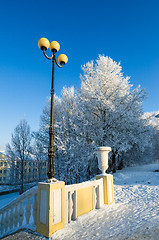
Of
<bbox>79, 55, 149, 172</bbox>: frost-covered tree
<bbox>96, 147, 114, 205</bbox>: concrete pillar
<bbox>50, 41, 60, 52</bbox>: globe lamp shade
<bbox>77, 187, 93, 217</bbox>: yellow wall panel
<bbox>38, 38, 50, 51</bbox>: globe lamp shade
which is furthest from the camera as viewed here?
<bbox>79, 55, 149, 172</bbox>: frost-covered tree

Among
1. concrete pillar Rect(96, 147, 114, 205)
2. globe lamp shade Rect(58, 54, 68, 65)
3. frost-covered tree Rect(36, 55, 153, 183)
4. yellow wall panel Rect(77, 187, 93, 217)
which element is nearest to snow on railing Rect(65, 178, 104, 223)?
yellow wall panel Rect(77, 187, 93, 217)

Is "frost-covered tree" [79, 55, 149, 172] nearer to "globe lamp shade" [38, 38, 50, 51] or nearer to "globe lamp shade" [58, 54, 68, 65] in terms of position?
"globe lamp shade" [58, 54, 68, 65]

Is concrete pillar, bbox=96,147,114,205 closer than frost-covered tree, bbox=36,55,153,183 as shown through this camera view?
Yes

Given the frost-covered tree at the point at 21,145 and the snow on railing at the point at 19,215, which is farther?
the frost-covered tree at the point at 21,145

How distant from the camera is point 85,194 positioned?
14.6 feet

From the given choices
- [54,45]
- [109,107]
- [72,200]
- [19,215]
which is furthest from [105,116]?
[19,215]

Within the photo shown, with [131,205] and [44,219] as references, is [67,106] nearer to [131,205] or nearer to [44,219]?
[131,205]

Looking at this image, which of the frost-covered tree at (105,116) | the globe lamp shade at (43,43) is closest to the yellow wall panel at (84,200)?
the globe lamp shade at (43,43)

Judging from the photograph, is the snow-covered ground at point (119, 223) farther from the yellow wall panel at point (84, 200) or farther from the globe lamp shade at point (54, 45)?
the globe lamp shade at point (54, 45)

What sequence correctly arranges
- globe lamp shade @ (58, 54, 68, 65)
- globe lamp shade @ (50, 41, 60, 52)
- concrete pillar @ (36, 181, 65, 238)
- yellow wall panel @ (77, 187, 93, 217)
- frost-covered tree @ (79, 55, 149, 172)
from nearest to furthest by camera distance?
concrete pillar @ (36, 181, 65, 238) → yellow wall panel @ (77, 187, 93, 217) → globe lamp shade @ (50, 41, 60, 52) → globe lamp shade @ (58, 54, 68, 65) → frost-covered tree @ (79, 55, 149, 172)

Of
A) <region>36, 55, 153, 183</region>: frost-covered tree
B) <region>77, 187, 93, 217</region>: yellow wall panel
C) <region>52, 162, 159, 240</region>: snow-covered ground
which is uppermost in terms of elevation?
<region>36, 55, 153, 183</region>: frost-covered tree

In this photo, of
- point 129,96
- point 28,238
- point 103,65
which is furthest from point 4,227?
point 103,65

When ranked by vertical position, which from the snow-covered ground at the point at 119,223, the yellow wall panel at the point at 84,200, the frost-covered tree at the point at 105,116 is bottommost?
the snow-covered ground at the point at 119,223

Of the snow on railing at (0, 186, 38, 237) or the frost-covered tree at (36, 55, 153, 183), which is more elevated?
the frost-covered tree at (36, 55, 153, 183)
